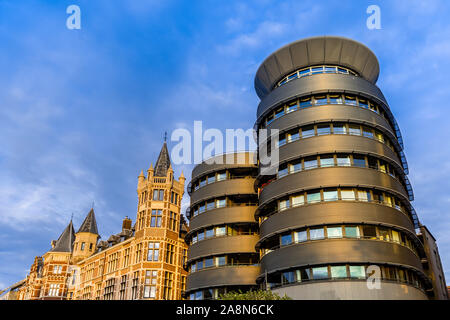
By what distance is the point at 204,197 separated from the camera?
53000mm

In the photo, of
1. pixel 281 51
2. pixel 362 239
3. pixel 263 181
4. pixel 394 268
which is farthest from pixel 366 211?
pixel 281 51

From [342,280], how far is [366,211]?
696 cm

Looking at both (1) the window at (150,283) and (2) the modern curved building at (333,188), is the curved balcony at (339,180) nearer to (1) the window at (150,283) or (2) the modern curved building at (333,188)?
(2) the modern curved building at (333,188)

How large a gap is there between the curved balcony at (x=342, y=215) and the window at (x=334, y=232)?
2.36 feet

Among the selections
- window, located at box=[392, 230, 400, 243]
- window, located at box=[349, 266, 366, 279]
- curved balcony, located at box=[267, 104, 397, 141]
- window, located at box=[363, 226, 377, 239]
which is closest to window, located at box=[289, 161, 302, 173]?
curved balcony, located at box=[267, 104, 397, 141]

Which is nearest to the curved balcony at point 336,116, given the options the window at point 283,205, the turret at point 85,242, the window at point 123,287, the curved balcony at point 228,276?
the window at point 283,205

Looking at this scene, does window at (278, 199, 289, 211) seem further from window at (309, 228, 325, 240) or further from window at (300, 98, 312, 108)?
window at (300, 98, 312, 108)

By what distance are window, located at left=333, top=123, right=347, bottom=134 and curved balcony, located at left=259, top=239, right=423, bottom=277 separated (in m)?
11.7

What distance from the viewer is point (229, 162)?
5319 centimetres

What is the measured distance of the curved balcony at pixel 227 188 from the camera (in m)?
50.5

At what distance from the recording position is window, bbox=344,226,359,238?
119 feet

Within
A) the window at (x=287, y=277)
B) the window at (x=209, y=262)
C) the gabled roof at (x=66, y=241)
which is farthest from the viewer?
the gabled roof at (x=66, y=241)

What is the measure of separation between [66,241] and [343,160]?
79056mm

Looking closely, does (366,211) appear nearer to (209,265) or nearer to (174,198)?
(209,265)
